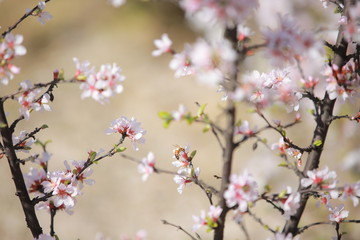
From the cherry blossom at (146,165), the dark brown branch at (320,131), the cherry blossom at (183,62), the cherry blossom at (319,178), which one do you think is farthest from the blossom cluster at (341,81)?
the cherry blossom at (146,165)

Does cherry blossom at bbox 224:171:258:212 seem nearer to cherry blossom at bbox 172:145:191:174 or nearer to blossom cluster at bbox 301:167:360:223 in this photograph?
blossom cluster at bbox 301:167:360:223

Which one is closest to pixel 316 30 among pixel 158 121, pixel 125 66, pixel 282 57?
pixel 282 57

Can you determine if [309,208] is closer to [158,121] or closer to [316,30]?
[158,121]

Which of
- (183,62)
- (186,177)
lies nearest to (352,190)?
(186,177)

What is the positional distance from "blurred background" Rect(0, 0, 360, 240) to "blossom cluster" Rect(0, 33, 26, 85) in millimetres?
756

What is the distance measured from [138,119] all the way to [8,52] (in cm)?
468

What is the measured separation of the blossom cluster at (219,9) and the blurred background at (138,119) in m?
0.59

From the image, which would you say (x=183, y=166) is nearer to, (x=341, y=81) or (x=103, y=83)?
(x=103, y=83)

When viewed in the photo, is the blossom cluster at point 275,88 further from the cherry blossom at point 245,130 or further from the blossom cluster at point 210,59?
the blossom cluster at point 210,59

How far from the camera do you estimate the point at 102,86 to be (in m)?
1.27

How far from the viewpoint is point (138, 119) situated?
19.4 feet

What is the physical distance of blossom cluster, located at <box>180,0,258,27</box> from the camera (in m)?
1.02

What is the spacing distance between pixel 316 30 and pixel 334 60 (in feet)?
1.29

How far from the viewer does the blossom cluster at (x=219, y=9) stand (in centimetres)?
102
